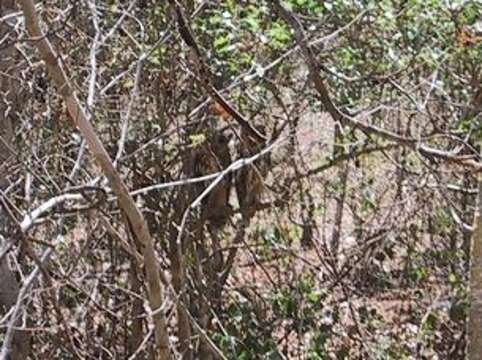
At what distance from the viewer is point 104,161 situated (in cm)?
249

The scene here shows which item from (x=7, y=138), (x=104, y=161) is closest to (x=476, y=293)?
(x=104, y=161)

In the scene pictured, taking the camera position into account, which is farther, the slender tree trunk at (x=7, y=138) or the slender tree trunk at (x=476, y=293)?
the slender tree trunk at (x=7, y=138)

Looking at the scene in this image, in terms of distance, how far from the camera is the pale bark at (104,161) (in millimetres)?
2348

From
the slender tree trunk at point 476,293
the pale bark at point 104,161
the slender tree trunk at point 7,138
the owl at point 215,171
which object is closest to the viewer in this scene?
the pale bark at point 104,161

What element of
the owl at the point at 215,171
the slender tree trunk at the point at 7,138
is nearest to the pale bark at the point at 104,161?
the slender tree trunk at the point at 7,138

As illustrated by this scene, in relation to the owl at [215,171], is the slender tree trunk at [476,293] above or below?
below

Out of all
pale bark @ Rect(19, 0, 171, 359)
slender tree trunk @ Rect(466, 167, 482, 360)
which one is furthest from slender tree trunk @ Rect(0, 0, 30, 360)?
slender tree trunk @ Rect(466, 167, 482, 360)

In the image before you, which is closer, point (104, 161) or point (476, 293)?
point (104, 161)

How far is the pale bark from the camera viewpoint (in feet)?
7.70

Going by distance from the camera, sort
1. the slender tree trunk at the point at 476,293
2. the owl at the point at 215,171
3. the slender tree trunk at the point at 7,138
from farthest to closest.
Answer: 1. the owl at the point at 215,171
2. the slender tree trunk at the point at 7,138
3. the slender tree trunk at the point at 476,293

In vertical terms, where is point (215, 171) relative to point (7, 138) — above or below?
below

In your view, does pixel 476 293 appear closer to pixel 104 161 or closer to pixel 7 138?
pixel 104 161

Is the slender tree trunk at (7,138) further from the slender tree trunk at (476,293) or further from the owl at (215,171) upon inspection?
the slender tree trunk at (476,293)

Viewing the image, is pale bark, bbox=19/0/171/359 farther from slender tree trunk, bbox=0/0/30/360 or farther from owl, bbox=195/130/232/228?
owl, bbox=195/130/232/228
